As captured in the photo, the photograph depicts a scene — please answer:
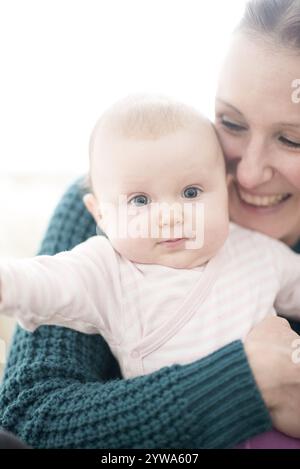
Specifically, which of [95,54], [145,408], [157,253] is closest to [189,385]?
[145,408]

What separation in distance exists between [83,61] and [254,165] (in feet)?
1.89

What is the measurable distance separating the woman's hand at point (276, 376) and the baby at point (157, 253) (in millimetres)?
43

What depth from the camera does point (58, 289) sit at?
853 millimetres

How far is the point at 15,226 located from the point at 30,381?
737mm

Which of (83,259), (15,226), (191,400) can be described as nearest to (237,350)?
(191,400)

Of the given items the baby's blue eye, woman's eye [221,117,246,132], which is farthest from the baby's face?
woman's eye [221,117,246,132]

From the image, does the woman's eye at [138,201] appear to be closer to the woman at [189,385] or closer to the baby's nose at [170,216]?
the baby's nose at [170,216]

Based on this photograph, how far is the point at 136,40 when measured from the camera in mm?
1361

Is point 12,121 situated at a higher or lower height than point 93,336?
higher

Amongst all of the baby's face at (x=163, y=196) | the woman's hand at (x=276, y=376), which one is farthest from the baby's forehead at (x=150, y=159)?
the woman's hand at (x=276, y=376)

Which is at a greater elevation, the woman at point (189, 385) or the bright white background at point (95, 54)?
the bright white background at point (95, 54)

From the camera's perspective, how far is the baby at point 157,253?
914mm

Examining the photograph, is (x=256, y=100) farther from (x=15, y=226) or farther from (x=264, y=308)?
(x=15, y=226)

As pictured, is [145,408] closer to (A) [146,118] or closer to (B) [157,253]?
(B) [157,253]
